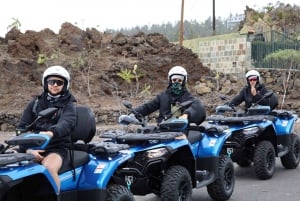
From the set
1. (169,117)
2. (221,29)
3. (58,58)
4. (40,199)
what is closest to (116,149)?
(40,199)

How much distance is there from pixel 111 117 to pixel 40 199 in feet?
57.0

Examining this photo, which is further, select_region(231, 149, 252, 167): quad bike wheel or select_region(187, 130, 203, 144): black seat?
select_region(231, 149, 252, 167): quad bike wheel

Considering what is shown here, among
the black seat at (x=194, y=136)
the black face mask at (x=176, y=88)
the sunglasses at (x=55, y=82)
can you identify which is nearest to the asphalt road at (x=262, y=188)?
the black seat at (x=194, y=136)

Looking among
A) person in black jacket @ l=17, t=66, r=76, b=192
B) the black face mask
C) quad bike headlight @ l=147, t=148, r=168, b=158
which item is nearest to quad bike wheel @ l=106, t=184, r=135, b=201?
person in black jacket @ l=17, t=66, r=76, b=192

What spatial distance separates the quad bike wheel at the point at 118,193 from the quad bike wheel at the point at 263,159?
4693 millimetres

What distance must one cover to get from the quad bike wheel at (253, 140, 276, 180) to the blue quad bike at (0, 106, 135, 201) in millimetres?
4319

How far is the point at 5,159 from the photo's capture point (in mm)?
5078

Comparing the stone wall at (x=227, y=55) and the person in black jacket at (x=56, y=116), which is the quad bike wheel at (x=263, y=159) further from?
the stone wall at (x=227, y=55)

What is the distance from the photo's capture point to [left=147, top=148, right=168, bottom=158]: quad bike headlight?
282 inches

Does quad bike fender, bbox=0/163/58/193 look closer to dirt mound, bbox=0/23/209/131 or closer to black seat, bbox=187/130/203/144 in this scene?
black seat, bbox=187/130/203/144

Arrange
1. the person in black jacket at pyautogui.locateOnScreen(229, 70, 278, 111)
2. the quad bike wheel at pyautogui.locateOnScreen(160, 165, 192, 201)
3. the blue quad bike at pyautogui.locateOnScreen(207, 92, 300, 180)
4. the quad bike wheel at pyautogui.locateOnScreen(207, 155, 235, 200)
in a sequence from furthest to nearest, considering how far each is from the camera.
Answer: the person in black jacket at pyautogui.locateOnScreen(229, 70, 278, 111) → the blue quad bike at pyautogui.locateOnScreen(207, 92, 300, 180) → the quad bike wheel at pyautogui.locateOnScreen(207, 155, 235, 200) → the quad bike wheel at pyautogui.locateOnScreen(160, 165, 192, 201)

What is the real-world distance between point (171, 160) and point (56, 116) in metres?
2.11

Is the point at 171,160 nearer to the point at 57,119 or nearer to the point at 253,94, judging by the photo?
the point at 57,119

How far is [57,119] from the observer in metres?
6.15
